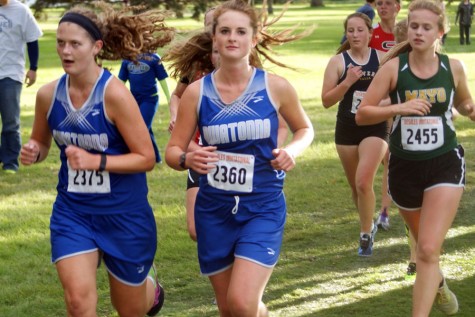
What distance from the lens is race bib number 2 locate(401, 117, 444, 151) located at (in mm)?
6055

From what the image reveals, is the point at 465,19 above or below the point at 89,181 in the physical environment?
below

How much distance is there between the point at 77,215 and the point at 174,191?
5.90 metres

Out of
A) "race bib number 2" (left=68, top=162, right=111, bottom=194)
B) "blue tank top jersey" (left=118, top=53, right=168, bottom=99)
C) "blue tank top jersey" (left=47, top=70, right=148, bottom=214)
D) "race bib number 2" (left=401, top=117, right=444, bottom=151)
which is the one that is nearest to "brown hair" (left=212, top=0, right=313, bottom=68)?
"blue tank top jersey" (left=47, top=70, right=148, bottom=214)

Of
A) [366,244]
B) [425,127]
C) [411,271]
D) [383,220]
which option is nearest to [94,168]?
[425,127]

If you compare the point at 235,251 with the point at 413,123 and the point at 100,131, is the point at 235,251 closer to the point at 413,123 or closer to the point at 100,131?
the point at 100,131

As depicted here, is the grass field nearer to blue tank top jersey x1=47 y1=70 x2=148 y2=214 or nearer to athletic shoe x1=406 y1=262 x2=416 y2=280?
athletic shoe x1=406 y1=262 x2=416 y2=280

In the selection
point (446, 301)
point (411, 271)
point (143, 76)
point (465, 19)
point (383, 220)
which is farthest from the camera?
point (465, 19)

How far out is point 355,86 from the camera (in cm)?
830

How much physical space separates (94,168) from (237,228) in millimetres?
811

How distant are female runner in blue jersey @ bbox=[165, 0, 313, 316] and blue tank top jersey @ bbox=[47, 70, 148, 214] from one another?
0.31m

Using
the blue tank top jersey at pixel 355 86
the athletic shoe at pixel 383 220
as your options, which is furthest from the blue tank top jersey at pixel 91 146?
the athletic shoe at pixel 383 220

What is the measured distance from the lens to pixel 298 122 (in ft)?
18.1

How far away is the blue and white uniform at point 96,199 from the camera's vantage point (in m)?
5.25

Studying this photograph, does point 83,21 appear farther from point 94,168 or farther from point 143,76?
point 143,76
